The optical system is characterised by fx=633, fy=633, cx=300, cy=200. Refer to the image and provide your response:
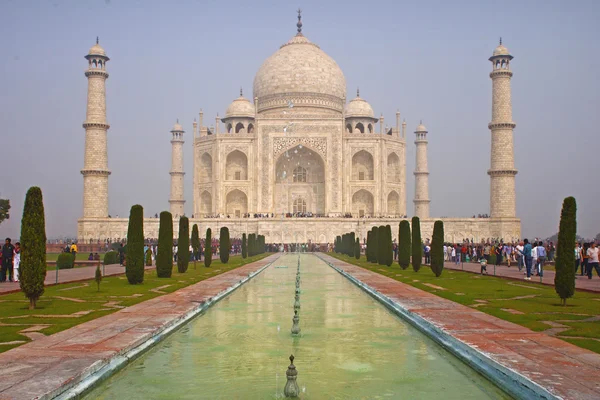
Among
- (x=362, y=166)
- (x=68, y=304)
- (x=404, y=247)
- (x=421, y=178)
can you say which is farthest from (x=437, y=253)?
(x=421, y=178)

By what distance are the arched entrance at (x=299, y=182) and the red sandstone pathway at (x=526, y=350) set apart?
89.8ft

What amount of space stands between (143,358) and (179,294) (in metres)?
3.80

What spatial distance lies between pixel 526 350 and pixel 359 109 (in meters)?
33.8

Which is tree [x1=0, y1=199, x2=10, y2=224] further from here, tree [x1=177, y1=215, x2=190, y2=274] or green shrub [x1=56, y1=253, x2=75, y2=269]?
tree [x1=177, y1=215, x2=190, y2=274]

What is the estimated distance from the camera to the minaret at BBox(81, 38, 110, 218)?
29031 millimetres

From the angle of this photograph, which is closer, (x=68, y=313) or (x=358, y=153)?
(x=68, y=313)

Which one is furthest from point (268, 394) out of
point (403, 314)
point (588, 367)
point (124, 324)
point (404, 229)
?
point (404, 229)

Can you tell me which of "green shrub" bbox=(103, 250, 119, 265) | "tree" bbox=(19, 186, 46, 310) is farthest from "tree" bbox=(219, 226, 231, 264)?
"tree" bbox=(19, 186, 46, 310)

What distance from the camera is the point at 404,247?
1432cm

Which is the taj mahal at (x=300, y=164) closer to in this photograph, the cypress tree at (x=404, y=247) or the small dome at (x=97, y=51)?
the small dome at (x=97, y=51)

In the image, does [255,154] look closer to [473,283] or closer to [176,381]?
[473,283]

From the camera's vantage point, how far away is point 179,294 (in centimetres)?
791

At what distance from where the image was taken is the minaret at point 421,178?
1403 inches

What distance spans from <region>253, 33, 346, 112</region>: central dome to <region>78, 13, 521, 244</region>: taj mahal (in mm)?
65
